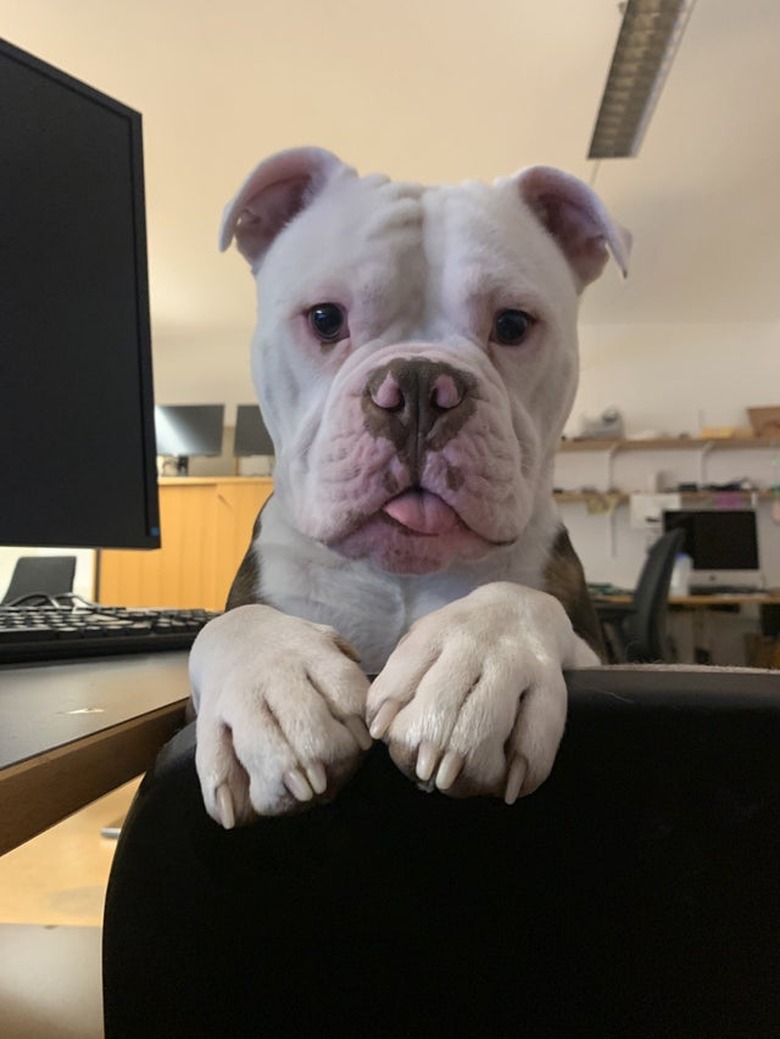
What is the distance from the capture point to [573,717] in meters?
0.41

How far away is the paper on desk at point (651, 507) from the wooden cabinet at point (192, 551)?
2668 millimetres

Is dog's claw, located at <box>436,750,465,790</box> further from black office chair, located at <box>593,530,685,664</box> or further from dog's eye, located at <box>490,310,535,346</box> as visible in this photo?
black office chair, located at <box>593,530,685,664</box>

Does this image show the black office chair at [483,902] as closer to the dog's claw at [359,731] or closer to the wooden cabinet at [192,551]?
the dog's claw at [359,731]

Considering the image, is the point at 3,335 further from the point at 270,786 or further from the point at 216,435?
the point at 216,435

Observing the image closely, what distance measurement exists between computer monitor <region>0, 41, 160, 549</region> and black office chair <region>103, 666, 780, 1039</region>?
0.62 m

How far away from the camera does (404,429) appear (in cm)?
78

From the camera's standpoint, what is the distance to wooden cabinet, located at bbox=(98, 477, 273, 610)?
568 centimetres

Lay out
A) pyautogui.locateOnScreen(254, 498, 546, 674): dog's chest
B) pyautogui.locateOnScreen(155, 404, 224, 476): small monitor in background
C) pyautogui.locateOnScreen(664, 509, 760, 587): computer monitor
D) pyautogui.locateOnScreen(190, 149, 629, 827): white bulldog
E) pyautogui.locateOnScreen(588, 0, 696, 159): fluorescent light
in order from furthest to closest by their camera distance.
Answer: pyautogui.locateOnScreen(155, 404, 224, 476): small monitor in background < pyautogui.locateOnScreen(664, 509, 760, 587): computer monitor < pyautogui.locateOnScreen(588, 0, 696, 159): fluorescent light < pyautogui.locateOnScreen(254, 498, 546, 674): dog's chest < pyautogui.locateOnScreen(190, 149, 629, 827): white bulldog

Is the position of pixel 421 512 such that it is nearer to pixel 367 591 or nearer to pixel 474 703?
pixel 367 591

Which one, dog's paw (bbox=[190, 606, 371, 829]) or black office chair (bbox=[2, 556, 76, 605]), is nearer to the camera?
dog's paw (bbox=[190, 606, 371, 829])

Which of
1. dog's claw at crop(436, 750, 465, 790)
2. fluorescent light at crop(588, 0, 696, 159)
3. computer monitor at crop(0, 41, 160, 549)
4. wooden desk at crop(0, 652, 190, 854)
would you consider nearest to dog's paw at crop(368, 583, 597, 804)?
dog's claw at crop(436, 750, 465, 790)

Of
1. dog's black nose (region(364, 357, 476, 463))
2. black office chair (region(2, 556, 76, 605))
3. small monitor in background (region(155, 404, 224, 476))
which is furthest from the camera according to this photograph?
small monitor in background (region(155, 404, 224, 476))

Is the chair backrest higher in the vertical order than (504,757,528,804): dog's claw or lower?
lower

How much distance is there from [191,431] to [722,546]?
3924mm
